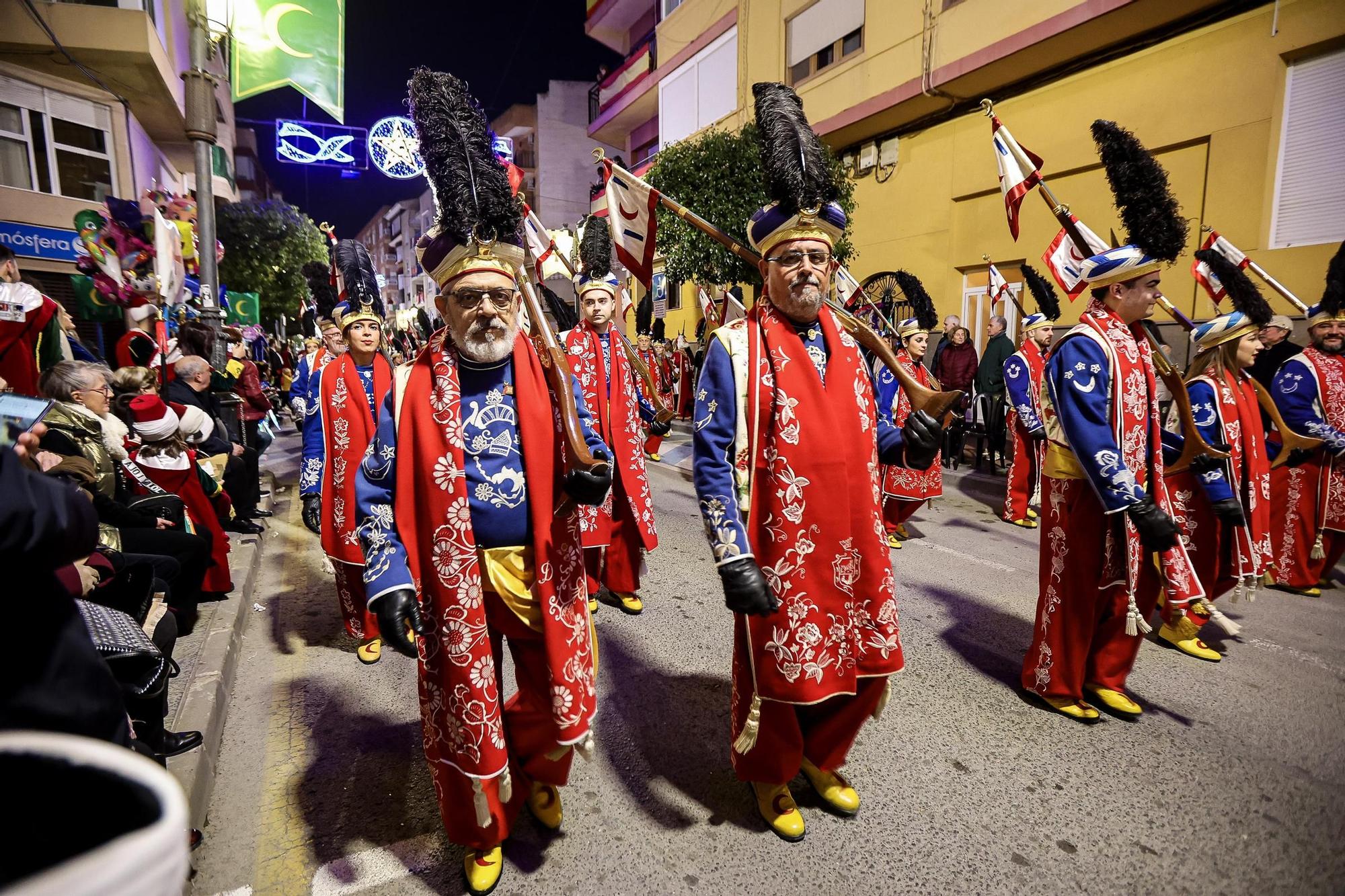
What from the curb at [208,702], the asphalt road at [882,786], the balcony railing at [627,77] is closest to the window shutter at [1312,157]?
the asphalt road at [882,786]

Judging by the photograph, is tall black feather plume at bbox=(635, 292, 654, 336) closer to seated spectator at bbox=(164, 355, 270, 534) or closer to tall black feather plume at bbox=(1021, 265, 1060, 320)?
tall black feather plume at bbox=(1021, 265, 1060, 320)

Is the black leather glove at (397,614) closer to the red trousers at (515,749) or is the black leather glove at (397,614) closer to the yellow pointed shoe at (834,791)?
the red trousers at (515,749)

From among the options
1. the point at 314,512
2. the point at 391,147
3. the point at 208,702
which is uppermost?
the point at 391,147

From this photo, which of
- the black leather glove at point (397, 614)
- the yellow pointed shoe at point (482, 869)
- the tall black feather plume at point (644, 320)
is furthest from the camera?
the tall black feather plume at point (644, 320)

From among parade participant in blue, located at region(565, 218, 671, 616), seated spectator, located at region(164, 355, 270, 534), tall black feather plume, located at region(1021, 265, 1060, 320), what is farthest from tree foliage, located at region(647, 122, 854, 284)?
seated spectator, located at region(164, 355, 270, 534)

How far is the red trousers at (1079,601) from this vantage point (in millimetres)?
3146

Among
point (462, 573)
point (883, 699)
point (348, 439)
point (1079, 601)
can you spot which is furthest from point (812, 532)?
point (348, 439)

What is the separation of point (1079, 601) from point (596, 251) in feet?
13.6

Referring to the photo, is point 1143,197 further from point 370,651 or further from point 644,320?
A: point 644,320

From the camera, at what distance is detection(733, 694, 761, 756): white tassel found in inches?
94.8

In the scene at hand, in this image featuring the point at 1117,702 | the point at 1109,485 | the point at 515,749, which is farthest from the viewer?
the point at 1117,702

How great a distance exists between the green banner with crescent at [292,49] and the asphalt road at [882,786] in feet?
22.8

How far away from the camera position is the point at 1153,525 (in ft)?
9.02

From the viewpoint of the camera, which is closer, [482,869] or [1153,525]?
[482,869]
